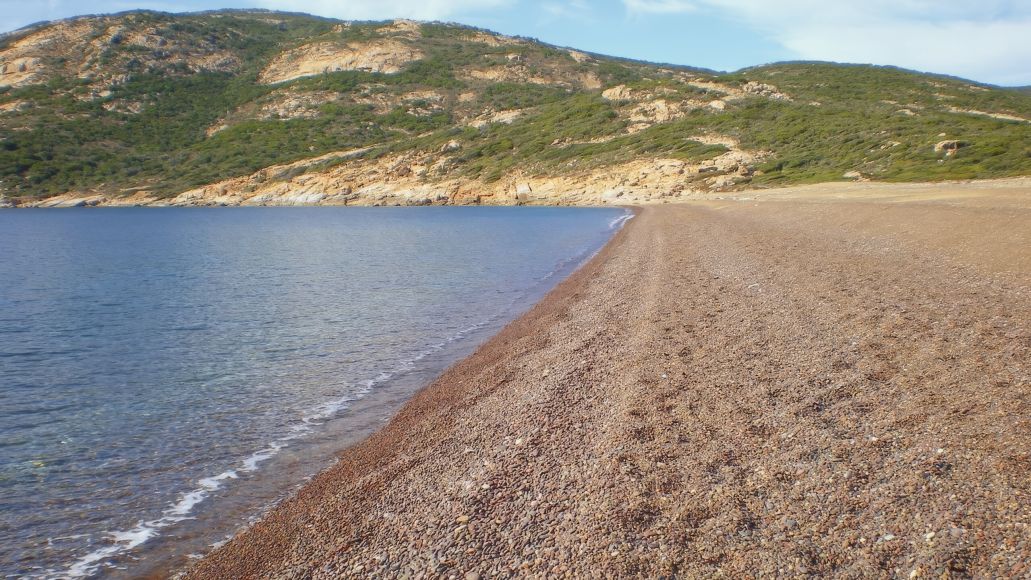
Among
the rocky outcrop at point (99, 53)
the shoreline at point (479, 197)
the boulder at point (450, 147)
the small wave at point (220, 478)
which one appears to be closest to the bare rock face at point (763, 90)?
the shoreline at point (479, 197)

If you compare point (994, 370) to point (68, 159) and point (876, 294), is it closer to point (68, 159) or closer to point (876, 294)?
point (876, 294)

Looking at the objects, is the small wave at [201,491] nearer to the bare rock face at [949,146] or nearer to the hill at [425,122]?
the hill at [425,122]

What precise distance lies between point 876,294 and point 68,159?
330 feet

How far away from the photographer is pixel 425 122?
9688cm

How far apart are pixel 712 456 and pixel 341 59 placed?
12729 centimetres

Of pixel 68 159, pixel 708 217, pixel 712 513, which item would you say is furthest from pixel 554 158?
pixel 712 513

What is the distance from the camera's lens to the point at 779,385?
6.51 m

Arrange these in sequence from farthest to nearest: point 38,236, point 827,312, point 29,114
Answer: point 29,114
point 38,236
point 827,312

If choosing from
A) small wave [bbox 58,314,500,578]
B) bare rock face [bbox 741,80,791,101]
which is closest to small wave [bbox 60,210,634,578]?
small wave [bbox 58,314,500,578]

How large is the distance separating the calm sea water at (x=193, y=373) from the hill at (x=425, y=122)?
3454 cm

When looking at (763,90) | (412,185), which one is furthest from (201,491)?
(763,90)

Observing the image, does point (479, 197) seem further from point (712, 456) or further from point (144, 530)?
point (712, 456)

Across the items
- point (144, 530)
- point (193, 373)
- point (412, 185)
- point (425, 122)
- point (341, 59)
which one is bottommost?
point (144, 530)

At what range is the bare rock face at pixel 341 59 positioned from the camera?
386ft
